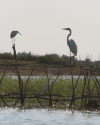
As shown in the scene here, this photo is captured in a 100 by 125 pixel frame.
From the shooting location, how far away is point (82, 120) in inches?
268

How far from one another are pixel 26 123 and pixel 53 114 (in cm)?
102

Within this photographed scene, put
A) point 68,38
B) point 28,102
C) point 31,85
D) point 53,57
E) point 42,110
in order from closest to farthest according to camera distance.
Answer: point 42,110 → point 28,102 → point 31,85 → point 68,38 → point 53,57

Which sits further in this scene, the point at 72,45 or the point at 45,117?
the point at 72,45

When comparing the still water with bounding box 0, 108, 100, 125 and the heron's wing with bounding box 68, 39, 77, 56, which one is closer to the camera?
the still water with bounding box 0, 108, 100, 125

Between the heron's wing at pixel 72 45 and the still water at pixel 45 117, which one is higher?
the heron's wing at pixel 72 45

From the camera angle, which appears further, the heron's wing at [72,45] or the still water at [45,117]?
the heron's wing at [72,45]

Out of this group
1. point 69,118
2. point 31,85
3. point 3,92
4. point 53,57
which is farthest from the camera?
point 53,57

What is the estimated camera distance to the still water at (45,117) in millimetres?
6531

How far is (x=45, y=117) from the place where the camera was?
6973 mm

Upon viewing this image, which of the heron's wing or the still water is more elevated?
the heron's wing

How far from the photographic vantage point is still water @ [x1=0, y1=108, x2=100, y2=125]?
257 inches

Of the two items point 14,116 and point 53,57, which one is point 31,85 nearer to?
point 14,116

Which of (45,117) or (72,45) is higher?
(72,45)

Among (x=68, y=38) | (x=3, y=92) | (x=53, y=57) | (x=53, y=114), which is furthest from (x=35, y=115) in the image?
(x=53, y=57)
